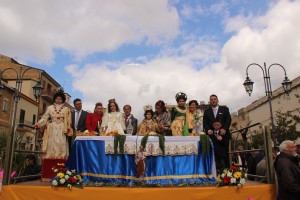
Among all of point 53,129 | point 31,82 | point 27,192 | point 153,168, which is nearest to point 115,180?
point 153,168

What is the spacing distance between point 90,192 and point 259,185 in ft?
9.91

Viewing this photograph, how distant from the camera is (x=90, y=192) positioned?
518 centimetres

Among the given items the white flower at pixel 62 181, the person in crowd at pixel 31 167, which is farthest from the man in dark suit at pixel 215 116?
the person in crowd at pixel 31 167

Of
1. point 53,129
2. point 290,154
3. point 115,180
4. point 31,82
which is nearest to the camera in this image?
point 290,154

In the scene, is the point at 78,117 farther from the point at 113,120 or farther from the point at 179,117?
the point at 179,117

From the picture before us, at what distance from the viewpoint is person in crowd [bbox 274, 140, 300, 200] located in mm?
4680

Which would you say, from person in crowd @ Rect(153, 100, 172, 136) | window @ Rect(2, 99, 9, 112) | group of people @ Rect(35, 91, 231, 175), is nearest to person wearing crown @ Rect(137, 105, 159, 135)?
group of people @ Rect(35, 91, 231, 175)

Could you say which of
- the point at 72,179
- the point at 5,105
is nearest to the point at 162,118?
the point at 72,179

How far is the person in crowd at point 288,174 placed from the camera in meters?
4.68

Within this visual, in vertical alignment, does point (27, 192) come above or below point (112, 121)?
below

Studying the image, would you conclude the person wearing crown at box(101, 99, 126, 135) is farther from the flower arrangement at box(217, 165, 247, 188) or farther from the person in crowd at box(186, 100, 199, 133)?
the flower arrangement at box(217, 165, 247, 188)

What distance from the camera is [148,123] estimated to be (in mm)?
7289

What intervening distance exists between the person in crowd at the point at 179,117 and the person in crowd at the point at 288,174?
252 centimetres

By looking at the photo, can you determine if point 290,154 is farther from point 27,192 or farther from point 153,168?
point 27,192
